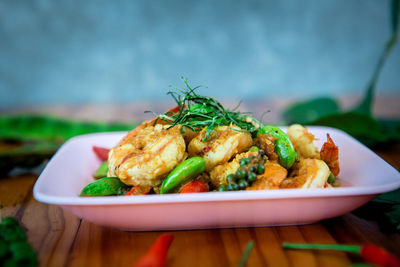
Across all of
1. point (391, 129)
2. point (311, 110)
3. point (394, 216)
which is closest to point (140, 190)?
point (394, 216)

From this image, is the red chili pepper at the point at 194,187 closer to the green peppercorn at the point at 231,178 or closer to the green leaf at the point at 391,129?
the green peppercorn at the point at 231,178

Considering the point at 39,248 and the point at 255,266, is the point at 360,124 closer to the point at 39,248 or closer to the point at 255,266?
the point at 255,266

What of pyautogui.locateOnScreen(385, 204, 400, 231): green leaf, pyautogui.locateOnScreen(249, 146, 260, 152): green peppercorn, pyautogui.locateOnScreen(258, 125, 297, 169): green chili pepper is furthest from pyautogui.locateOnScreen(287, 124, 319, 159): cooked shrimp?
pyautogui.locateOnScreen(385, 204, 400, 231): green leaf

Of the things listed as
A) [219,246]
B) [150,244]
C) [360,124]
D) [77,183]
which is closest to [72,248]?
[150,244]

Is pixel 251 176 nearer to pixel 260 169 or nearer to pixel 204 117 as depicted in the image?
pixel 260 169

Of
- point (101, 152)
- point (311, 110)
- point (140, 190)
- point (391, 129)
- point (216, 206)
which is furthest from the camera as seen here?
point (311, 110)

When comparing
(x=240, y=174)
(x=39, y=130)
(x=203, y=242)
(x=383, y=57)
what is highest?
(x=383, y=57)
